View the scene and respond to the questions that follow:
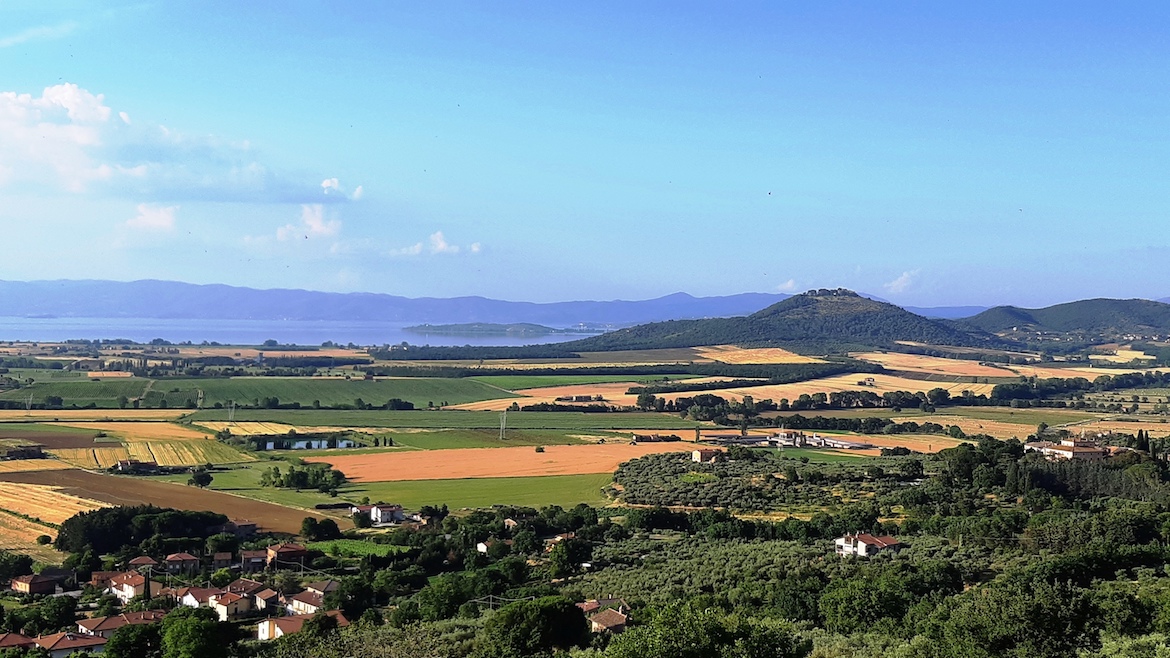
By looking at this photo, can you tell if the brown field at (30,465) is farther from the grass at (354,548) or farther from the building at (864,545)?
the building at (864,545)

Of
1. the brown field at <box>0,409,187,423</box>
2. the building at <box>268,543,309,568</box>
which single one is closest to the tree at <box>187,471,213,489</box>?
the building at <box>268,543,309,568</box>

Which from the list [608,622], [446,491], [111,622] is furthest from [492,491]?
[608,622]

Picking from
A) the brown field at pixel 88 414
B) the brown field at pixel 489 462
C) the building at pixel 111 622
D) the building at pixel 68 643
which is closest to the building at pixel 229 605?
the building at pixel 111 622

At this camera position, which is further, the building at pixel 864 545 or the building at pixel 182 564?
the building at pixel 182 564

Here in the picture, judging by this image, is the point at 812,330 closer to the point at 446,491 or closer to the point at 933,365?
the point at 933,365

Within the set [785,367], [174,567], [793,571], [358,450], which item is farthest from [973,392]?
[174,567]

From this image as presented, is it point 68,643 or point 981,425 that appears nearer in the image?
point 68,643
